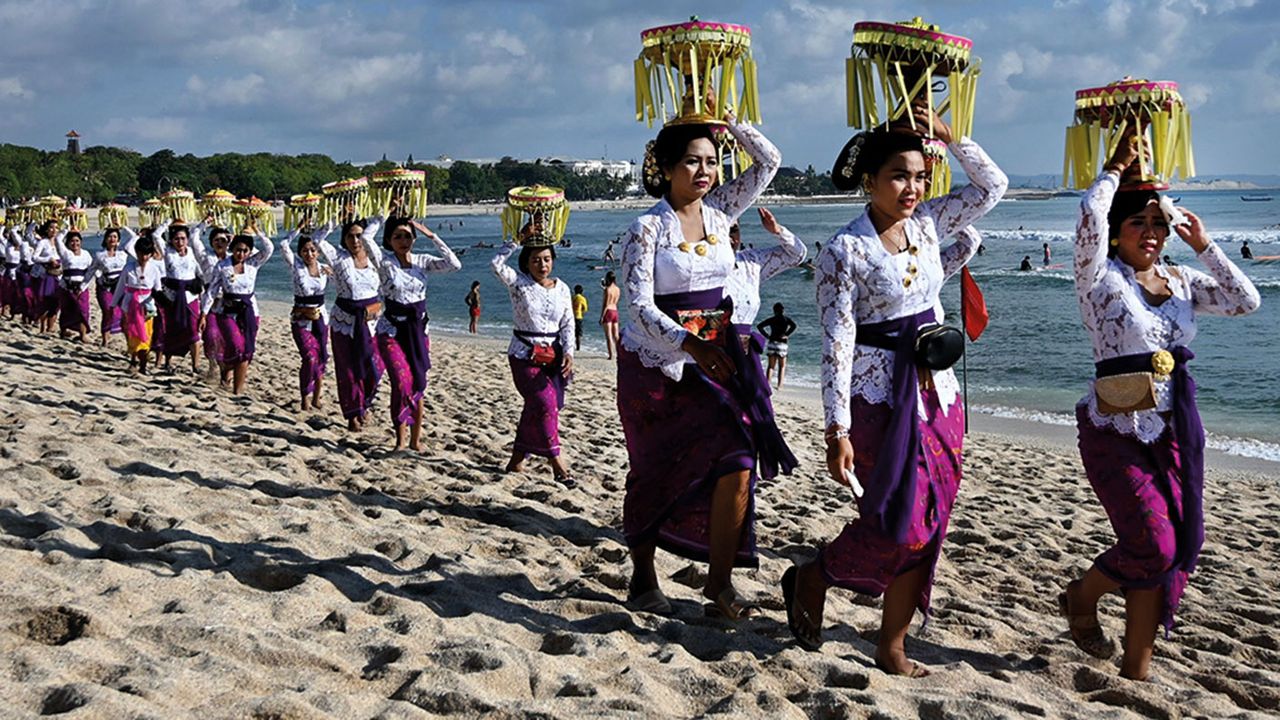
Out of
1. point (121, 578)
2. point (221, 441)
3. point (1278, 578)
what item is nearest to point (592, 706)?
point (121, 578)

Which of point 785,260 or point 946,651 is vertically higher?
point 785,260

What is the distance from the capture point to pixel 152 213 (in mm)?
14953

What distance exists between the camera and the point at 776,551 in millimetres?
6102

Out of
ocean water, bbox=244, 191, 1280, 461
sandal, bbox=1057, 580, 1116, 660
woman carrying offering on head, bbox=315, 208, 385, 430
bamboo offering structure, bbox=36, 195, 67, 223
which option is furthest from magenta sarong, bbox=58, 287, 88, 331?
sandal, bbox=1057, 580, 1116, 660

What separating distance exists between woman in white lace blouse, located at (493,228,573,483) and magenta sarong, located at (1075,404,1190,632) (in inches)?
164

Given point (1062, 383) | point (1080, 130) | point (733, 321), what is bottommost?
point (1062, 383)

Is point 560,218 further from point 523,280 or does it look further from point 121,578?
point 121,578

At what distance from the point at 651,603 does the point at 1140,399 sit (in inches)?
75.9

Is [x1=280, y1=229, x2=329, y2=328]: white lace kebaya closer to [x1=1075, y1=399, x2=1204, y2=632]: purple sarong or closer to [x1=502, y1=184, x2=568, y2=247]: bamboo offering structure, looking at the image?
[x1=502, y1=184, x2=568, y2=247]: bamboo offering structure

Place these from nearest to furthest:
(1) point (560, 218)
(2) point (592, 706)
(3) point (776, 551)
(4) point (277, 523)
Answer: (2) point (592, 706)
(4) point (277, 523)
(3) point (776, 551)
(1) point (560, 218)

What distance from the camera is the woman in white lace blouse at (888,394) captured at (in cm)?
394

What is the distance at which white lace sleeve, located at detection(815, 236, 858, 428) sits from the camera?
3.96 m

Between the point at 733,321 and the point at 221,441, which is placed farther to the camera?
the point at 221,441

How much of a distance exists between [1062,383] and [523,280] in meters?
12.5
